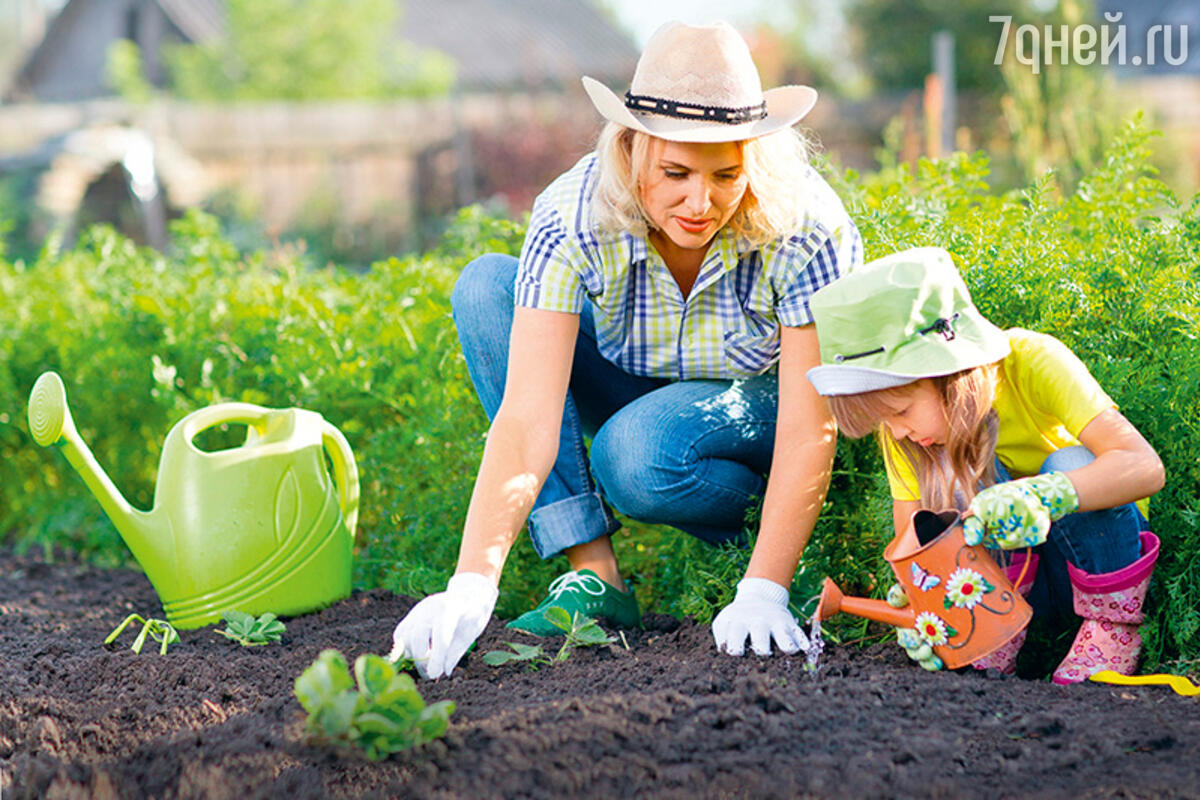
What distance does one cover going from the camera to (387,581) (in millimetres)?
2742

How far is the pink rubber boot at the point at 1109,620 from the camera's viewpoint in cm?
190

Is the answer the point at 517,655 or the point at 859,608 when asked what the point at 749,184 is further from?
the point at 517,655

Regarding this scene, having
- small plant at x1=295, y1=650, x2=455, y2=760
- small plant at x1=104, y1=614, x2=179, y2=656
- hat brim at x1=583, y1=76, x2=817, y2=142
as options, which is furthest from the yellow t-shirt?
small plant at x1=104, y1=614, x2=179, y2=656

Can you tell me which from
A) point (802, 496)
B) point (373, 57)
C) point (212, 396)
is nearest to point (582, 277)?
point (802, 496)

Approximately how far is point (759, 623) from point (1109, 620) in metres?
0.57

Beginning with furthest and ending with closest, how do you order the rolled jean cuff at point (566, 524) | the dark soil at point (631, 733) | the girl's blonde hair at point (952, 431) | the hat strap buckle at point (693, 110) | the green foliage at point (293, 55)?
the green foliage at point (293, 55), the rolled jean cuff at point (566, 524), the hat strap buckle at point (693, 110), the girl's blonde hair at point (952, 431), the dark soil at point (631, 733)

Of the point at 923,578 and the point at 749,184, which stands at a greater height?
the point at 749,184

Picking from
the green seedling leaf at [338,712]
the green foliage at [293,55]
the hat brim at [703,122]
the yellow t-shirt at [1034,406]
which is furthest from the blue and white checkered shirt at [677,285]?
the green foliage at [293,55]

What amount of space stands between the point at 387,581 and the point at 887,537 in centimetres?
119

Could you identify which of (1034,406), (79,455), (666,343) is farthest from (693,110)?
(79,455)

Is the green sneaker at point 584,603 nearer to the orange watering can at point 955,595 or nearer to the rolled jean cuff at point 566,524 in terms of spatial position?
the rolled jean cuff at point 566,524

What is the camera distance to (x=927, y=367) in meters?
1.78

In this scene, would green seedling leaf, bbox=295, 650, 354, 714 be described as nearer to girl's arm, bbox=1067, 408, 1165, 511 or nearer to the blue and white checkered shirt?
the blue and white checkered shirt

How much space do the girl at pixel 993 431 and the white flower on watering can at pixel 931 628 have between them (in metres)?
0.02
